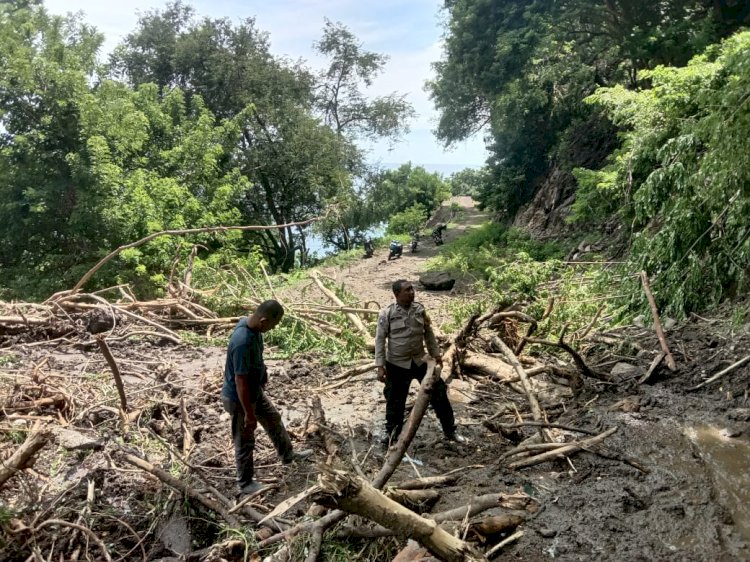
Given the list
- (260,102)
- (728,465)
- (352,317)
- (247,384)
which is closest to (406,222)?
(260,102)

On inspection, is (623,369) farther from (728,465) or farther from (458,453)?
(458,453)

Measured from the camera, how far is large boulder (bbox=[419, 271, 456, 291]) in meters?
14.1

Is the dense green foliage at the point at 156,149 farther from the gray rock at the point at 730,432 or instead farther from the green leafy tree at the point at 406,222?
the gray rock at the point at 730,432

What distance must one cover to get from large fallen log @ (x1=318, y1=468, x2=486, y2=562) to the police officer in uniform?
2107mm

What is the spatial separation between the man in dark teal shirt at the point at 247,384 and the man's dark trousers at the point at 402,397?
3.87 feet

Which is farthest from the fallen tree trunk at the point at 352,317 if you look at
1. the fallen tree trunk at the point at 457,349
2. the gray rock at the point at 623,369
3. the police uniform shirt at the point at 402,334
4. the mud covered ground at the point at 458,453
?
the gray rock at the point at 623,369

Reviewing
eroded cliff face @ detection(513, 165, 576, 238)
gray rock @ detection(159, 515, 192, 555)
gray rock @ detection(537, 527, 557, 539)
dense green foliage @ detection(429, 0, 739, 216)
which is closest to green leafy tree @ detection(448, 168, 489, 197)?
dense green foliage @ detection(429, 0, 739, 216)

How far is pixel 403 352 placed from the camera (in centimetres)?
486

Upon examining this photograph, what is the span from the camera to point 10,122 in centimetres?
1502

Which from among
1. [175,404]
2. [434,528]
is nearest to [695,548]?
[434,528]

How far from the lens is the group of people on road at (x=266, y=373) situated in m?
4.01

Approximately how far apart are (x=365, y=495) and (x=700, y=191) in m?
6.49

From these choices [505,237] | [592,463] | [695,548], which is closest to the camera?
[695,548]

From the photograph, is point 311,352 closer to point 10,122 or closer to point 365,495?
point 365,495
